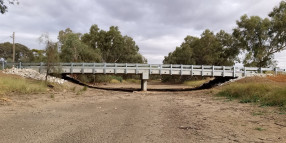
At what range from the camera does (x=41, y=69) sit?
88.2 ft

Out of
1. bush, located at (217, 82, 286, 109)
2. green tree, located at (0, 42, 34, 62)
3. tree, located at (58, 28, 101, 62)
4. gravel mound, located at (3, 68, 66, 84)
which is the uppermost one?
green tree, located at (0, 42, 34, 62)

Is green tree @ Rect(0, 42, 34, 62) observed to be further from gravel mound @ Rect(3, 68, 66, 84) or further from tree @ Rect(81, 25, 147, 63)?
gravel mound @ Rect(3, 68, 66, 84)

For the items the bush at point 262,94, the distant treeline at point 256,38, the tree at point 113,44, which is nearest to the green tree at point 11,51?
the tree at point 113,44

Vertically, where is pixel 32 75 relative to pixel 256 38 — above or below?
below

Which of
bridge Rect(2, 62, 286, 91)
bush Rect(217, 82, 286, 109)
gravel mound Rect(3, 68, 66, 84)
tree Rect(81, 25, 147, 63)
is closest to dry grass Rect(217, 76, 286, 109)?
bush Rect(217, 82, 286, 109)

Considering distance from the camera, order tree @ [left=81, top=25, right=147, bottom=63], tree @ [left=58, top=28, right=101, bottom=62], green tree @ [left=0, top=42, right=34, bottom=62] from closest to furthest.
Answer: tree @ [left=58, top=28, right=101, bottom=62], tree @ [left=81, top=25, right=147, bottom=63], green tree @ [left=0, top=42, right=34, bottom=62]

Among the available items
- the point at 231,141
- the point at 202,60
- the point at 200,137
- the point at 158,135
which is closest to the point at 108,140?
the point at 158,135

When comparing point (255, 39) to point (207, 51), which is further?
point (207, 51)

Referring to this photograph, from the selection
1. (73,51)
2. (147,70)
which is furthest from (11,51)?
(147,70)

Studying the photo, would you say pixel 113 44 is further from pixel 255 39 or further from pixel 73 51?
pixel 255 39

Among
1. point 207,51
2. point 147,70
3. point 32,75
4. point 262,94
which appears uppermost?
point 207,51

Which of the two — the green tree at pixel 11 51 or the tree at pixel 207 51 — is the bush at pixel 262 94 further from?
the green tree at pixel 11 51

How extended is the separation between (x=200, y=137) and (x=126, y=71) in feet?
78.8

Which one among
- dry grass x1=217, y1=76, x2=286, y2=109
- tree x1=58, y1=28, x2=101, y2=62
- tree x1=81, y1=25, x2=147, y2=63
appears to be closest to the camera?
dry grass x1=217, y1=76, x2=286, y2=109
